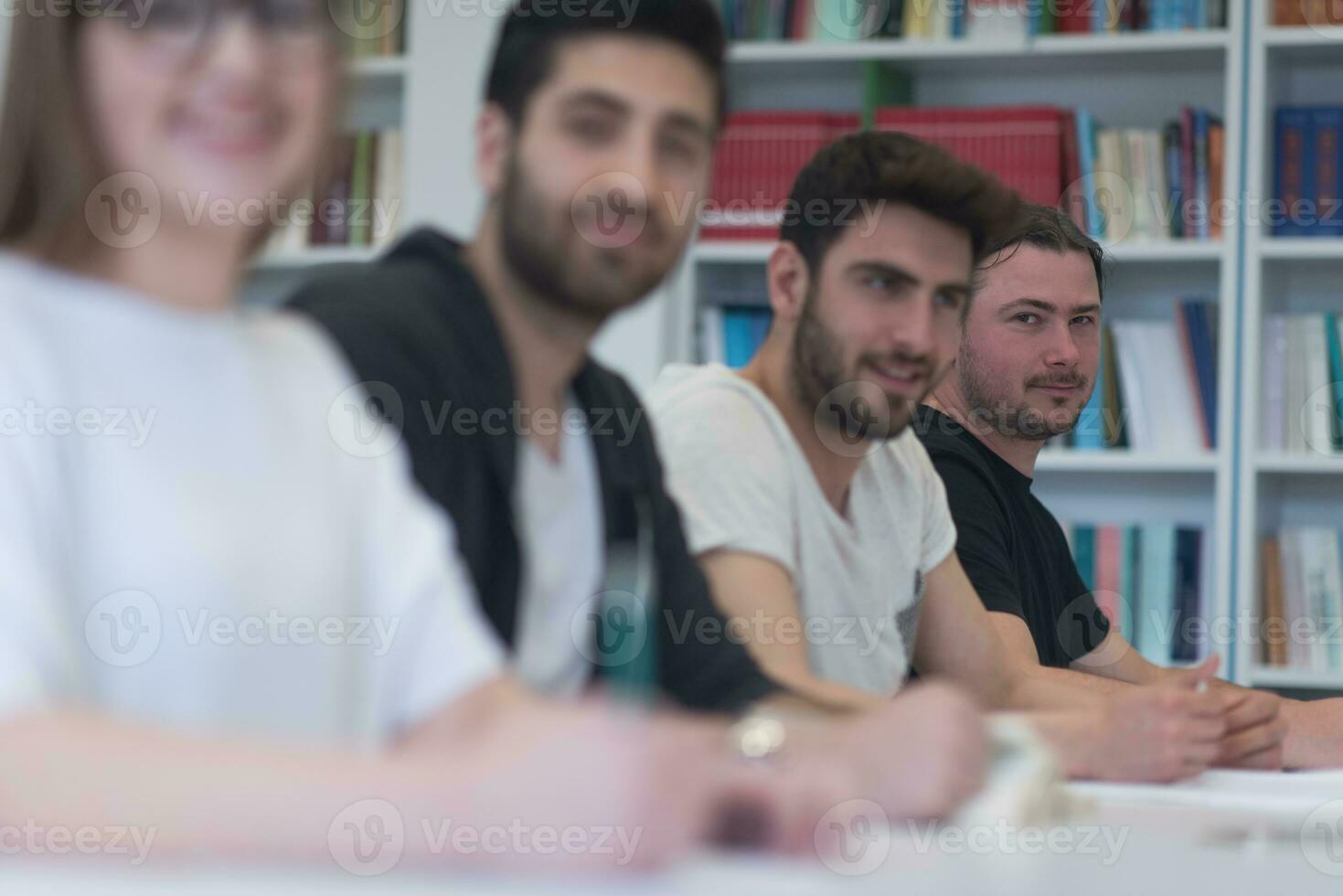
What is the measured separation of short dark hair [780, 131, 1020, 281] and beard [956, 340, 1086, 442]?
1.81ft

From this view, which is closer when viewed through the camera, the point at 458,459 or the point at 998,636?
the point at 458,459

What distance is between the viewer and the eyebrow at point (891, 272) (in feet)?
5.07

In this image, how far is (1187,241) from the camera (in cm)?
307

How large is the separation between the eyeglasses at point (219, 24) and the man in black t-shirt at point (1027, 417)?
4.32 ft

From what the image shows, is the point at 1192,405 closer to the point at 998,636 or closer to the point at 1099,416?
the point at 1099,416

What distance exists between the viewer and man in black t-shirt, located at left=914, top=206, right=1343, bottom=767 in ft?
6.73

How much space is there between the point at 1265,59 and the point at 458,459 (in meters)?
2.42

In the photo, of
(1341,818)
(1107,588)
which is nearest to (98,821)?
(1341,818)

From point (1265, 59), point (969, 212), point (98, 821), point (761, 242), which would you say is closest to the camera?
point (98, 821)
